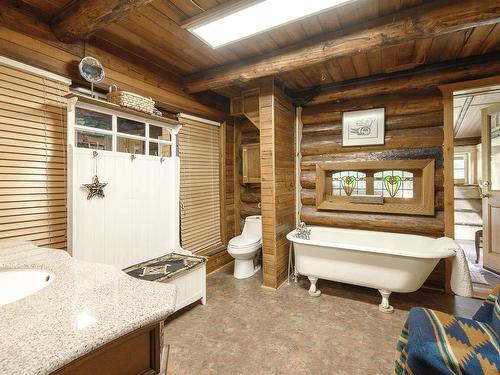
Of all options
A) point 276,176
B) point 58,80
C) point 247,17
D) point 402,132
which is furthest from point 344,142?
point 58,80

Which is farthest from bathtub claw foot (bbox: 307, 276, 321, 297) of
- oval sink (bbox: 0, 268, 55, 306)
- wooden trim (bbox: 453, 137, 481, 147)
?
wooden trim (bbox: 453, 137, 481, 147)

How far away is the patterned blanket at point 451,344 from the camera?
1.08m

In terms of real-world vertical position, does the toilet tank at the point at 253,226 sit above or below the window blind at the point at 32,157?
below

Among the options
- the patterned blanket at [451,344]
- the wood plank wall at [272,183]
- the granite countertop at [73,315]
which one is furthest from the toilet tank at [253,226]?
the granite countertop at [73,315]

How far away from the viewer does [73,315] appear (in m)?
0.75

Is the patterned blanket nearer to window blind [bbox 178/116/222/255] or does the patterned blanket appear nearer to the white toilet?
the white toilet

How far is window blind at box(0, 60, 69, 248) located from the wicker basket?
35 centimetres

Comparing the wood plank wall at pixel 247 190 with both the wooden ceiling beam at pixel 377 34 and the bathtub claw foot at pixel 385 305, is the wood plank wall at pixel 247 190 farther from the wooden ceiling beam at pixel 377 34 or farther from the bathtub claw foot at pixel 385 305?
the bathtub claw foot at pixel 385 305

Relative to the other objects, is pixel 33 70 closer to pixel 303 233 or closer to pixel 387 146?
pixel 303 233

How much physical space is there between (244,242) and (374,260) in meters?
1.57

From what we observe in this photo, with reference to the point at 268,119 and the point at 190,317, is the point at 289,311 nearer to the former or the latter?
the point at 190,317

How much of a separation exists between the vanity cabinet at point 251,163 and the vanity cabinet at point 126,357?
308 centimetres

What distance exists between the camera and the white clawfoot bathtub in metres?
2.34

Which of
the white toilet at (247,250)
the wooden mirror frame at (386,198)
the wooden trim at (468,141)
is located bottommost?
the white toilet at (247,250)
